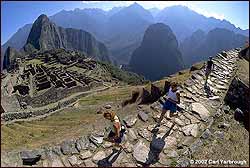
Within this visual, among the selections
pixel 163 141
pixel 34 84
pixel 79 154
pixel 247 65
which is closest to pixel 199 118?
pixel 163 141

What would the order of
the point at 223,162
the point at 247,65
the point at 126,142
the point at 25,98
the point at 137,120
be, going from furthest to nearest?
the point at 25,98 → the point at 247,65 → the point at 137,120 → the point at 126,142 → the point at 223,162

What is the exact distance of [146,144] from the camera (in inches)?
435

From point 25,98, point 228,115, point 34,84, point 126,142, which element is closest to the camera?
point 126,142

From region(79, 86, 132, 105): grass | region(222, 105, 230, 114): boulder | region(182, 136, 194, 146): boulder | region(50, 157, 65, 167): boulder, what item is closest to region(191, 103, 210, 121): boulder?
region(222, 105, 230, 114): boulder

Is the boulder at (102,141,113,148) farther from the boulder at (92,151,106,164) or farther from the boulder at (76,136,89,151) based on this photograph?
the boulder at (76,136,89,151)

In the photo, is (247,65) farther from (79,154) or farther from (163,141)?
(79,154)

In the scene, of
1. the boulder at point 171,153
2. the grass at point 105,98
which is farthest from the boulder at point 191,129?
the grass at point 105,98

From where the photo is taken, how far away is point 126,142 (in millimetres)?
11078

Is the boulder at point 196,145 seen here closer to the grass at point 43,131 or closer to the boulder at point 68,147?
the boulder at point 68,147

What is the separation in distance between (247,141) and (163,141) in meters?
3.45

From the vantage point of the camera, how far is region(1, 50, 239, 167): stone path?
31.9 feet

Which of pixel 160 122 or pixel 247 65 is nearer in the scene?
pixel 160 122

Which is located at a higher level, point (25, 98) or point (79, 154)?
point (79, 154)

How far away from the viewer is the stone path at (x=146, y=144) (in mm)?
9718
